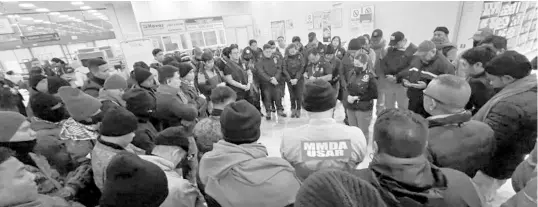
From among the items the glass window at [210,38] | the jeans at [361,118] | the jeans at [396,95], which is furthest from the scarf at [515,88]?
the glass window at [210,38]

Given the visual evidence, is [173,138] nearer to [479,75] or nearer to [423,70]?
[479,75]

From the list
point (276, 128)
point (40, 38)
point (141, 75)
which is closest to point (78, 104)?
point (141, 75)

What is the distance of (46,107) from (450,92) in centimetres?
302

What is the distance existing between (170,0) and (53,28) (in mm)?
4828

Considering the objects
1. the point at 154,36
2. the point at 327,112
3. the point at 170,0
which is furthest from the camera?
the point at 170,0

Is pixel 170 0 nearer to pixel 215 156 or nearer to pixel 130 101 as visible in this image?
pixel 130 101

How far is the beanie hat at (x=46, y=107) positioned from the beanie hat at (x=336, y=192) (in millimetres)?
2505

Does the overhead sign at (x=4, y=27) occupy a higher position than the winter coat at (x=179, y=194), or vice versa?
the overhead sign at (x=4, y=27)

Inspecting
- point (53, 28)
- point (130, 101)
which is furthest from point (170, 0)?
point (130, 101)

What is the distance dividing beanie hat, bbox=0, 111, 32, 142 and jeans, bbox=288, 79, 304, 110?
3.37 metres

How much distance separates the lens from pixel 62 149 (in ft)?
5.65

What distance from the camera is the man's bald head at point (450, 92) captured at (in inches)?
52.7

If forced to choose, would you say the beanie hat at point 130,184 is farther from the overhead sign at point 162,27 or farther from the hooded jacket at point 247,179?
the overhead sign at point 162,27

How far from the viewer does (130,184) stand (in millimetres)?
869
